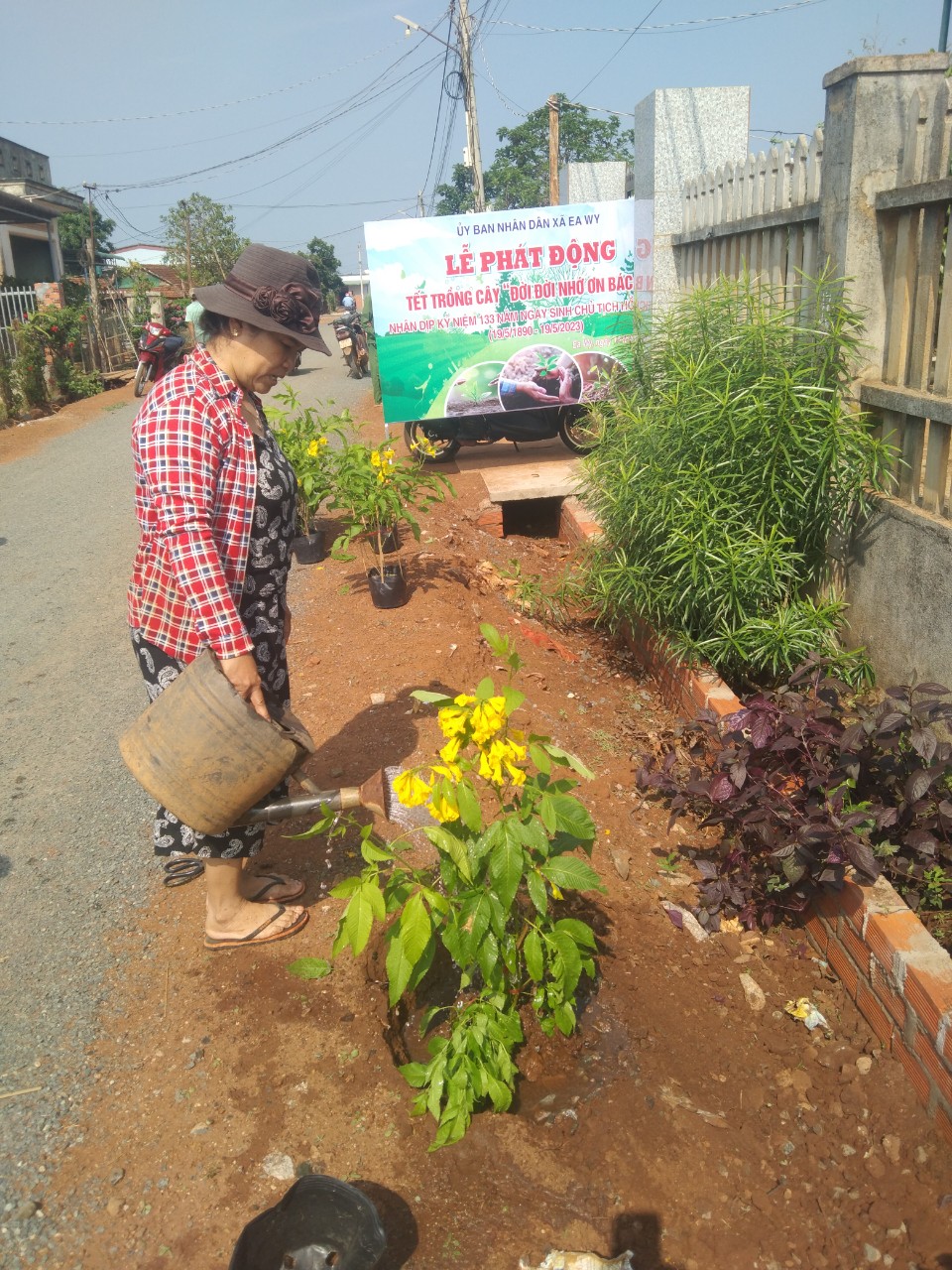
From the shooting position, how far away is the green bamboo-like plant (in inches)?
155

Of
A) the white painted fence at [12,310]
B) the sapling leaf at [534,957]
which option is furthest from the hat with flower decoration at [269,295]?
the white painted fence at [12,310]

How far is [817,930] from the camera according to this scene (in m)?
2.82

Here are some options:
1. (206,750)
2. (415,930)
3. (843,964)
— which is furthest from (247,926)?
(843,964)

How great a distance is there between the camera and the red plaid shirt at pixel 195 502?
7.79ft

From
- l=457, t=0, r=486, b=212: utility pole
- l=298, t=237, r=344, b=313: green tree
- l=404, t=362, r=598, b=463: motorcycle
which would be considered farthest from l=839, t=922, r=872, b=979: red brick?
l=298, t=237, r=344, b=313: green tree

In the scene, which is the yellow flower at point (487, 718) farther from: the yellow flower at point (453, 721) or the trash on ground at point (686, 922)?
the trash on ground at point (686, 922)

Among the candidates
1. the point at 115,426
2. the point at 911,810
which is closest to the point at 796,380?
the point at 911,810

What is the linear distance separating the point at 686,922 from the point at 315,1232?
144cm

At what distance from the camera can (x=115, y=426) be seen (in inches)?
592

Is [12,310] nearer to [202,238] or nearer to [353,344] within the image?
[353,344]

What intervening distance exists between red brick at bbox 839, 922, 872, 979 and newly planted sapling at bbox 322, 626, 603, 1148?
75 centimetres

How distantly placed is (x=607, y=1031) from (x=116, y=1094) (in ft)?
3.85

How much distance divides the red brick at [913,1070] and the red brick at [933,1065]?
26 mm

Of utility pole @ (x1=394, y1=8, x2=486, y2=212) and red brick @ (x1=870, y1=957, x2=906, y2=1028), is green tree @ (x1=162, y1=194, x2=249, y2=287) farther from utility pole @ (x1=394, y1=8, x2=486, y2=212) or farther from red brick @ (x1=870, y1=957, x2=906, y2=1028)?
red brick @ (x1=870, y1=957, x2=906, y2=1028)
